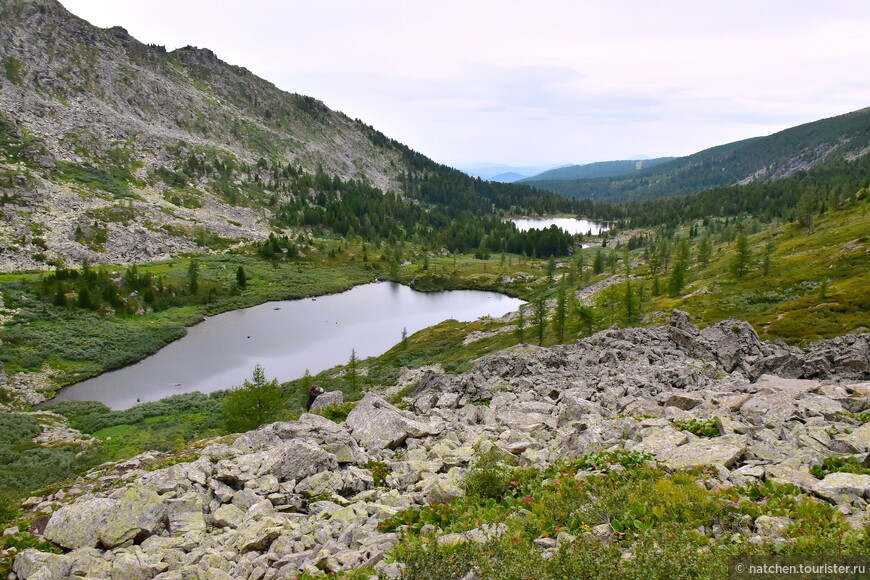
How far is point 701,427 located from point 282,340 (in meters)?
81.3

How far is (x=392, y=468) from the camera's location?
17625mm

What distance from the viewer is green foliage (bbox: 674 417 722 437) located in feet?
54.3

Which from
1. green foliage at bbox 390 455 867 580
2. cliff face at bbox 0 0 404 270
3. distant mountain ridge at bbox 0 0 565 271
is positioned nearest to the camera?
green foliage at bbox 390 455 867 580

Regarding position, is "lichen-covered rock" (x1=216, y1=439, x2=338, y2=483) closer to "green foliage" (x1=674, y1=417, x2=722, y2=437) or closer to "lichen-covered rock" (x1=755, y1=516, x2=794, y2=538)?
"lichen-covered rock" (x1=755, y1=516, x2=794, y2=538)

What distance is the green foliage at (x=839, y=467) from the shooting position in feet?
38.5

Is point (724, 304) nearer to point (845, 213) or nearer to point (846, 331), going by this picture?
point (846, 331)

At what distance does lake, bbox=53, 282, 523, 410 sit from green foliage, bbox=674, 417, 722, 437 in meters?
62.1

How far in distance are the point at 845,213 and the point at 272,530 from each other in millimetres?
161044

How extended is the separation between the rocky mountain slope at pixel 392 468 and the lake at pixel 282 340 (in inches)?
1883

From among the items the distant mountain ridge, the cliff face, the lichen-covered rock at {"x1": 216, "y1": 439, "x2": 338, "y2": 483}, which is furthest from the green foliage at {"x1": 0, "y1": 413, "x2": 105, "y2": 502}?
the cliff face

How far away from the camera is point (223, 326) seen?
9338 centimetres

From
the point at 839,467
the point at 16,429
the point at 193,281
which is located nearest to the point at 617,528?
the point at 839,467

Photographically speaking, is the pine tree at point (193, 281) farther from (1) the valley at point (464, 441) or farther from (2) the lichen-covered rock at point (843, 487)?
(2) the lichen-covered rock at point (843, 487)

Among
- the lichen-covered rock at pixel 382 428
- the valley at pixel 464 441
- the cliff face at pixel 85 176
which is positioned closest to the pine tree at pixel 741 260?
the valley at pixel 464 441
